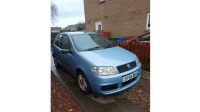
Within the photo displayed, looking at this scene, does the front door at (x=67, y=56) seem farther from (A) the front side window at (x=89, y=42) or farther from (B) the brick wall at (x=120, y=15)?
(B) the brick wall at (x=120, y=15)

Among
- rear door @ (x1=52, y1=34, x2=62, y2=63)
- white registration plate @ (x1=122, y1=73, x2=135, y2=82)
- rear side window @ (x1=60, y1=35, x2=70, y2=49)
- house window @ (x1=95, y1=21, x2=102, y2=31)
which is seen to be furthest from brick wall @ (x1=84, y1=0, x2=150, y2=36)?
white registration plate @ (x1=122, y1=73, x2=135, y2=82)

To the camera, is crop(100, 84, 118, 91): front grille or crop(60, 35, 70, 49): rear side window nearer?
crop(100, 84, 118, 91): front grille

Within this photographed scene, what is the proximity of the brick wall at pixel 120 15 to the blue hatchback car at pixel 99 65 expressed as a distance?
6.02 metres

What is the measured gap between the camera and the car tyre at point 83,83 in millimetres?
3133

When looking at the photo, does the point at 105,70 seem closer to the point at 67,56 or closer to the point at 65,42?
the point at 67,56

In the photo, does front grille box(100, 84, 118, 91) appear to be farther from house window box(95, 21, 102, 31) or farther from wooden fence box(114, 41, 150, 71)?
house window box(95, 21, 102, 31)

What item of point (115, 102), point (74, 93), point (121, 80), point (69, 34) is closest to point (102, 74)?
point (121, 80)

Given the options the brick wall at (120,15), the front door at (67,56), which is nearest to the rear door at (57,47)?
the front door at (67,56)

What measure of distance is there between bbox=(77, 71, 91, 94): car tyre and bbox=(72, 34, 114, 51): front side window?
0.58 metres

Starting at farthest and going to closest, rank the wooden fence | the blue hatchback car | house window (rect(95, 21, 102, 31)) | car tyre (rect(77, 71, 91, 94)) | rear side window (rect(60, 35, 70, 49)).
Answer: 1. house window (rect(95, 21, 102, 31))
2. the wooden fence
3. rear side window (rect(60, 35, 70, 49))
4. car tyre (rect(77, 71, 91, 94))
5. the blue hatchback car

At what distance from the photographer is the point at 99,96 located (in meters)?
3.19

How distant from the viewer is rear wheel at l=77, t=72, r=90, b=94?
3142mm
